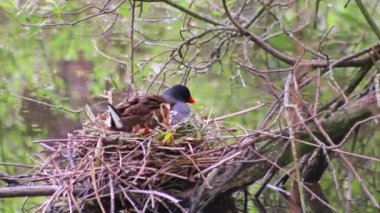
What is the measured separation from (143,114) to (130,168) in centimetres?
38

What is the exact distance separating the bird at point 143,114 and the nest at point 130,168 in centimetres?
7

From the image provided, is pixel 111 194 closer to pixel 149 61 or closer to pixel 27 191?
pixel 27 191

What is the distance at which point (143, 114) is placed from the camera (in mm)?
3963

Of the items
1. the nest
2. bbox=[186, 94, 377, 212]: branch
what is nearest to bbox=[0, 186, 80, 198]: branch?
the nest

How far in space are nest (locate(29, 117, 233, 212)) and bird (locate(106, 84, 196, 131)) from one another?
72 millimetres

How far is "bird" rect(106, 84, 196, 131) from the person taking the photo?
151 inches

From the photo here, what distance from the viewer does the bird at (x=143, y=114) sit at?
3844mm

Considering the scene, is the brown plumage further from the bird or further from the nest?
the nest

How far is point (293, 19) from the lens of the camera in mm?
6195

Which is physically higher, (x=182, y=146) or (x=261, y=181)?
(x=182, y=146)

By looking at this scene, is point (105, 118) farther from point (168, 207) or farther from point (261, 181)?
point (261, 181)

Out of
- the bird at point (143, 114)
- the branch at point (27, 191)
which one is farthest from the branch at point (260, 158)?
the branch at point (27, 191)

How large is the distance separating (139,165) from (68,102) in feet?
9.17

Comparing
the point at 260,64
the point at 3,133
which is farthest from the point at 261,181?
the point at 260,64
